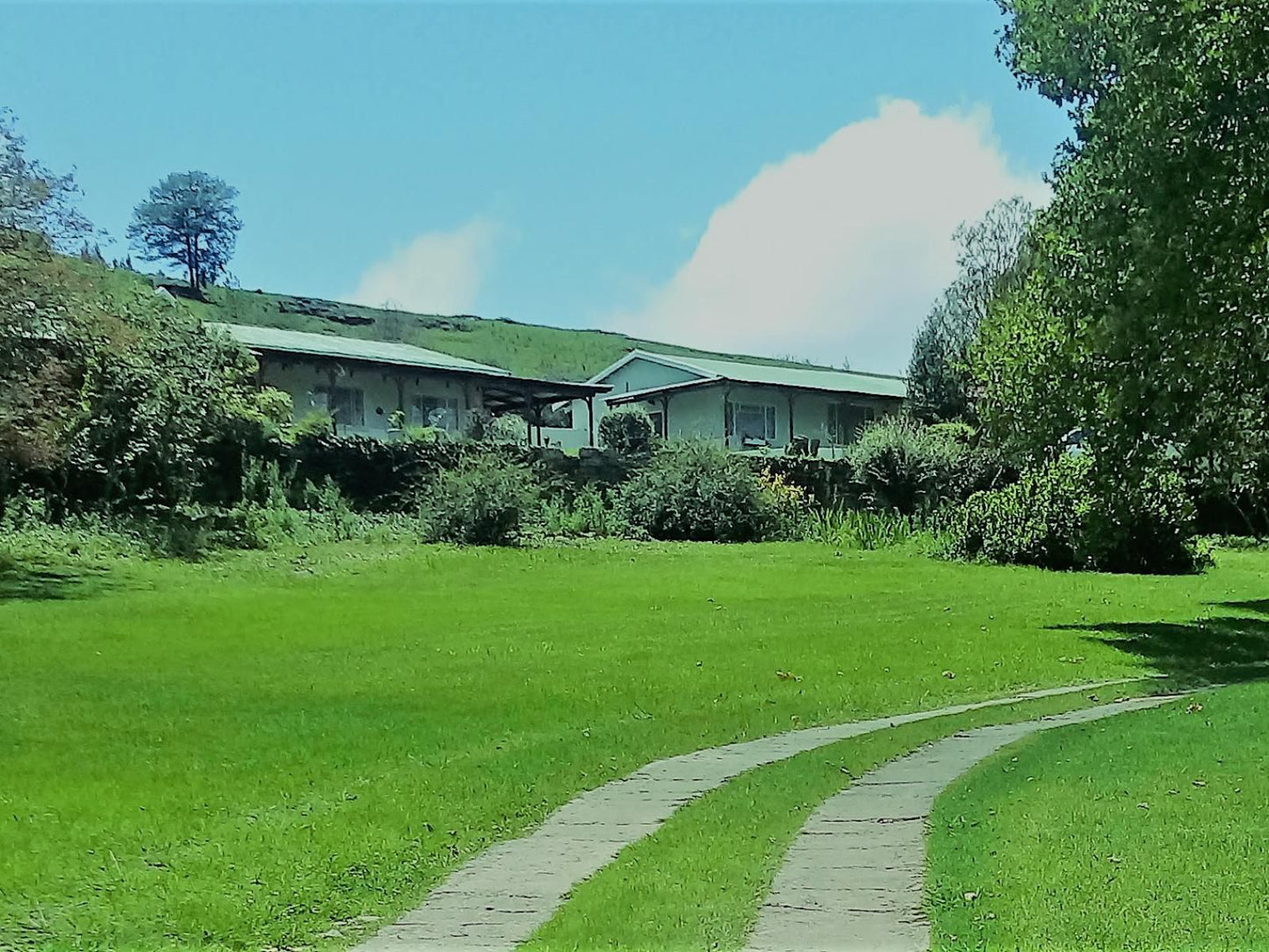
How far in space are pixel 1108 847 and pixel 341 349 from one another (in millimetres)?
34123

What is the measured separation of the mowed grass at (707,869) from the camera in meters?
4.93

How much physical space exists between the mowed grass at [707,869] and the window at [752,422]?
37285 mm

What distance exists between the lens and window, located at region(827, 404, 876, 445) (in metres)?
48.8

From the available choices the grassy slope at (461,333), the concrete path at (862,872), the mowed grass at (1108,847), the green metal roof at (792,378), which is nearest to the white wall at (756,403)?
the green metal roof at (792,378)

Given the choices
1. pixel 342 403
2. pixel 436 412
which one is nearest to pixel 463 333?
pixel 436 412

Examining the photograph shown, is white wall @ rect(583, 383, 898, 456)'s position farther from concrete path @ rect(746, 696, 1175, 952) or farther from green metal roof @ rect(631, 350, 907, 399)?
concrete path @ rect(746, 696, 1175, 952)

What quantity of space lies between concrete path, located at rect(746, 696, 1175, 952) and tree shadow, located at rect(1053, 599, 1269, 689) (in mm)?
6231

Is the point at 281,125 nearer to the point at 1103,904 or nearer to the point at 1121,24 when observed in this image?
the point at 1121,24

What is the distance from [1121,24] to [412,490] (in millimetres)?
17348

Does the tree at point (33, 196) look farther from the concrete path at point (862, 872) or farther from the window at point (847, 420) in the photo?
the window at point (847, 420)

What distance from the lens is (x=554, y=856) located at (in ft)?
20.0

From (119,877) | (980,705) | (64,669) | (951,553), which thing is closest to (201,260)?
(951,553)

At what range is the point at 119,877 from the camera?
19.0ft

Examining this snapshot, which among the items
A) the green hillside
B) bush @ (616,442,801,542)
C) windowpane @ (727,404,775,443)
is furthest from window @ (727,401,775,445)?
the green hillside
